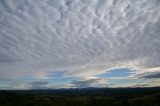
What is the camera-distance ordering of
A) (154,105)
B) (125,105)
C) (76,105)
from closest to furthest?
(76,105) → (154,105) → (125,105)

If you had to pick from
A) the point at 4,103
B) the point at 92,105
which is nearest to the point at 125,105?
the point at 92,105

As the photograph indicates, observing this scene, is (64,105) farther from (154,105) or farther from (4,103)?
(154,105)

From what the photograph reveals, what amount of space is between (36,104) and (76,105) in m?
10.3

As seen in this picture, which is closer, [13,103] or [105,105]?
[13,103]

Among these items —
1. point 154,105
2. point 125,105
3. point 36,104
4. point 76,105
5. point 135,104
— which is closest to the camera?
point 36,104

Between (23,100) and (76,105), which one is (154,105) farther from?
(23,100)

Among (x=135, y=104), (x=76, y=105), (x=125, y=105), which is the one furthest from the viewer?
(x=135, y=104)

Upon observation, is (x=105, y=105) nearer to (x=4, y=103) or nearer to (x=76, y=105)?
(x=76, y=105)

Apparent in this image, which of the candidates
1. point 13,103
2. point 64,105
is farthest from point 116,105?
point 13,103

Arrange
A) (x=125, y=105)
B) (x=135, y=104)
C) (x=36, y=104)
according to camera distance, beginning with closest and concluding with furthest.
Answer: (x=36, y=104), (x=125, y=105), (x=135, y=104)

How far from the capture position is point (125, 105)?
70625 millimetres

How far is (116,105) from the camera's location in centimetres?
6756

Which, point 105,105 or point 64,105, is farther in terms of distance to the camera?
point 105,105

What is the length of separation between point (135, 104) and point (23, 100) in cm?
3631
